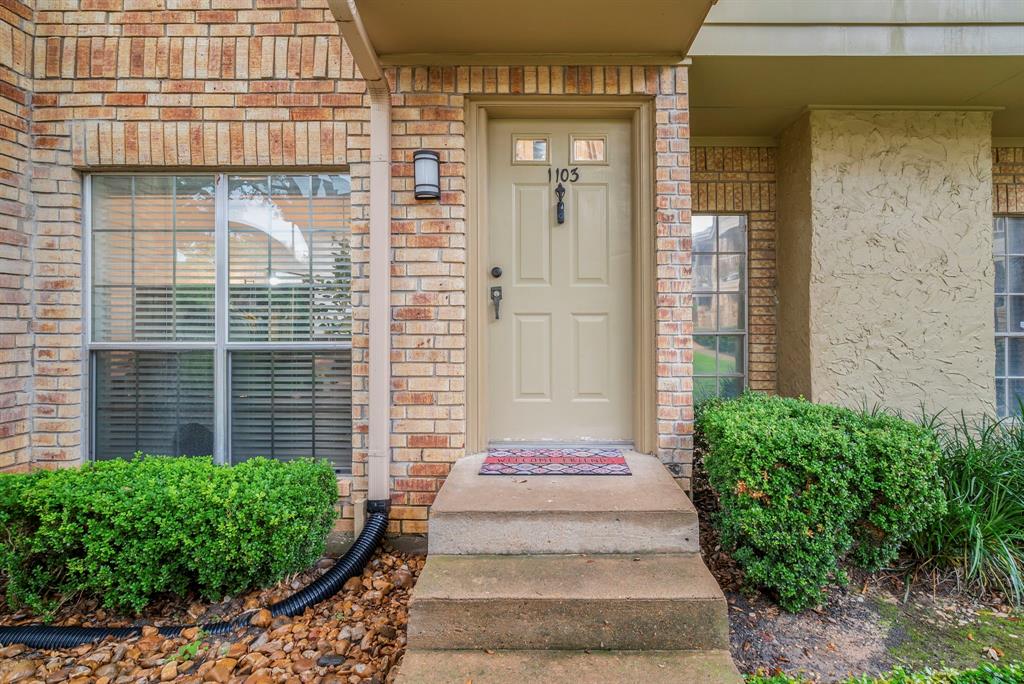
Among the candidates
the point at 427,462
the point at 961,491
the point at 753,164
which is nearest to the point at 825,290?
the point at 753,164

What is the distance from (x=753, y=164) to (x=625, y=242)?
1634mm

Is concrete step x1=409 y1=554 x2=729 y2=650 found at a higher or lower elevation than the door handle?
lower

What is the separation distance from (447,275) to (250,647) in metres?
1.88

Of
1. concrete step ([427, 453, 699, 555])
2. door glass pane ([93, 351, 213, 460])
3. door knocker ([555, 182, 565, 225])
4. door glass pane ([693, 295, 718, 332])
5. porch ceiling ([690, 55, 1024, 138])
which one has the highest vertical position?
porch ceiling ([690, 55, 1024, 138])

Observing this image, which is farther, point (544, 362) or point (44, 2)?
point (544, 362)

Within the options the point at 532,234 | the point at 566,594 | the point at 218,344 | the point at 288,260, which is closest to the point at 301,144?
the point at 288,260

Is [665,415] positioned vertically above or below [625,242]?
below

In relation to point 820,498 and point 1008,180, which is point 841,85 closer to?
point 1008,180

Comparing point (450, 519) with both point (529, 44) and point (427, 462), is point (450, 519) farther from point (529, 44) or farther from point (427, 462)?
point (529, 44)

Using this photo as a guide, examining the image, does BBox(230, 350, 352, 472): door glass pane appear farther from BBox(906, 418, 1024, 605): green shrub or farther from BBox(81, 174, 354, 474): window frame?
BBox(906, 418, 1024, 605): green shrub

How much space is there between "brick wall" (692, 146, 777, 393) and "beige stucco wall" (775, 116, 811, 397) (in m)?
0.06

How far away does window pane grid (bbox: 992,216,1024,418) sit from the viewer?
395cm

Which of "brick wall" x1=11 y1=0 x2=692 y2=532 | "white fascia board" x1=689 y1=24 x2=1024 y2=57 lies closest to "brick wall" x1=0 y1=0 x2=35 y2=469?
"brick wall" x1=11 y1=0 x2=692 y2=532

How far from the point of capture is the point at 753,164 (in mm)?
3762
